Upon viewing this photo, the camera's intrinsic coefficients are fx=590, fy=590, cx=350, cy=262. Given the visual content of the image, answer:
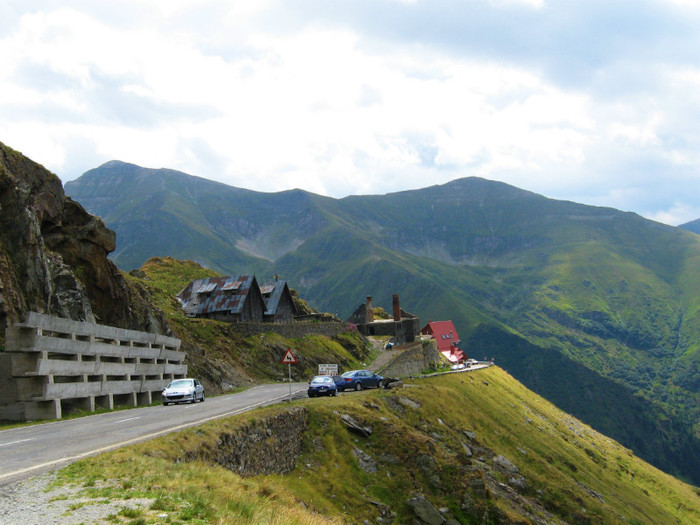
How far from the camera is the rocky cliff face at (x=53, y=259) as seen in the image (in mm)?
28438

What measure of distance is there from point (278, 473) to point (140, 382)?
1505 cm

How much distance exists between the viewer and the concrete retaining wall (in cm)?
2475

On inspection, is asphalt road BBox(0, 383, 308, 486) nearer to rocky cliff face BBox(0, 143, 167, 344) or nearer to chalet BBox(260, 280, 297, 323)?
rocky cliff face BBox(0, 143, 167, 344)

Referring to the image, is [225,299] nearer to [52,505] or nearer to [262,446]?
[262,446]

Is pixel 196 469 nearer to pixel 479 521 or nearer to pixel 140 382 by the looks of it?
pixel 479 521

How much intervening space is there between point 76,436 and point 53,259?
17772 millimetres

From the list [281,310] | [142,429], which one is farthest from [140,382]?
[281,310]

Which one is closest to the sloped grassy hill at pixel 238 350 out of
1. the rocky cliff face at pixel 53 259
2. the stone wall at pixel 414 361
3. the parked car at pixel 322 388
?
the stone wall at pixel 414 361

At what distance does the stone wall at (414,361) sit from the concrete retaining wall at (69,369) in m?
37.5

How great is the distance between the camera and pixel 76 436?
19.2m

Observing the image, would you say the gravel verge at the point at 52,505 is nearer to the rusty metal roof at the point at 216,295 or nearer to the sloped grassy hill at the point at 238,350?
the sloped grassy hill at the point at 238,350

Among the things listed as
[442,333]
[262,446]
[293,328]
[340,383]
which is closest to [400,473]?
[262,446]

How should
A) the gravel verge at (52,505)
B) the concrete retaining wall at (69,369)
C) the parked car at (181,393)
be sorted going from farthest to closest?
the parked car at (181,393)
the concrete retaining wall at (69,369)
the gravel verge at (52,505)

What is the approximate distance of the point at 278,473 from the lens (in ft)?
79.9
